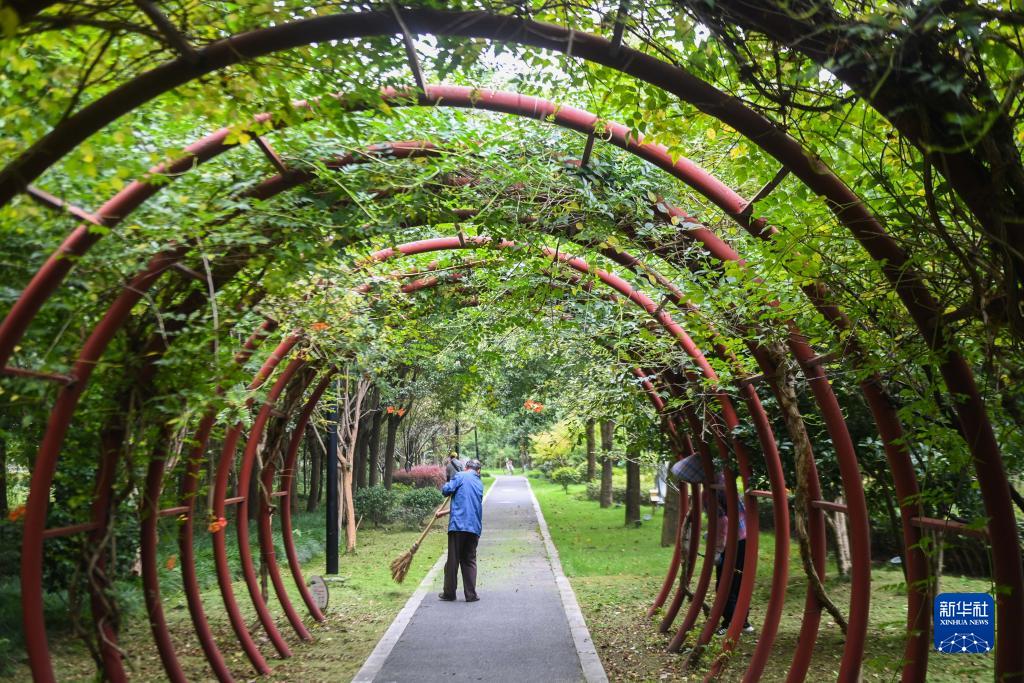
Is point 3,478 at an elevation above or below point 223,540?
above

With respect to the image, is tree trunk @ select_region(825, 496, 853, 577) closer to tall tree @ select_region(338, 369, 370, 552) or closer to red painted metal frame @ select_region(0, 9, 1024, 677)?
tall tree @ select_region(338, 369, 370, 552)

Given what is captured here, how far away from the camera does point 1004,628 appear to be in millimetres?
2965

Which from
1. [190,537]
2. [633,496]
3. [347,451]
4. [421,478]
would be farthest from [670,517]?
[421,478]

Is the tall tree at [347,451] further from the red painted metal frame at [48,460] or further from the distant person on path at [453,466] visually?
the red painted metal frame at [48,460]

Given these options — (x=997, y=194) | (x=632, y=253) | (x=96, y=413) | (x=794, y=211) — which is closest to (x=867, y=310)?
(x=794, y=211)

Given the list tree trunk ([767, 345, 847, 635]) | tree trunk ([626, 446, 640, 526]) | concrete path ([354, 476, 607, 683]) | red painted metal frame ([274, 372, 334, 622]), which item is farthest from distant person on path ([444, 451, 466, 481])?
tree trunk ([626, 446, 640, 526])

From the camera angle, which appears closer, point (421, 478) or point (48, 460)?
point (48, 460)

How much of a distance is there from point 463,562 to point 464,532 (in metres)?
0.51

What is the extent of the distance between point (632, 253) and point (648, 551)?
11.0 metres

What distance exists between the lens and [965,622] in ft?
10.1

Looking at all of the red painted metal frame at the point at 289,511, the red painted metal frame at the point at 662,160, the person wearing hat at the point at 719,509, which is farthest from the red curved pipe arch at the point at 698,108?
the red painted metal frame at the point at 289,511

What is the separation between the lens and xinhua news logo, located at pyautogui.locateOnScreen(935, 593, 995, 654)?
120 inches

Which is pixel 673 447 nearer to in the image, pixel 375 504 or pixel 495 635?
pixel 495 635

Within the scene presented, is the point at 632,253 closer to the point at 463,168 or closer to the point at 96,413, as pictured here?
the point at 463,168
